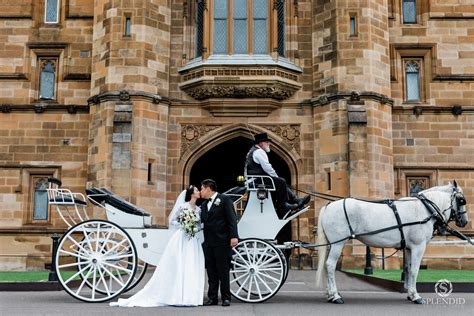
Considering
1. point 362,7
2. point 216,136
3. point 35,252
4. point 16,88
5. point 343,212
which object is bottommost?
point 35,252

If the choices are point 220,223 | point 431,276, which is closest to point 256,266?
point 220,223

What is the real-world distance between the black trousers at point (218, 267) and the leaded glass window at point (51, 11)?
533 inches

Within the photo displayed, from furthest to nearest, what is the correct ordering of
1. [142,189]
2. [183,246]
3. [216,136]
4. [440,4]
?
[440,4], [216,136], [142,189], [183,246]

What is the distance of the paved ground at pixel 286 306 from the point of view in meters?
8.10

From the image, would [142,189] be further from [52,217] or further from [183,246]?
[183,246]

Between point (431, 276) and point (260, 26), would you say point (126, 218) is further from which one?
point (260, 26)

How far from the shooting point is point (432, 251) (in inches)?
720

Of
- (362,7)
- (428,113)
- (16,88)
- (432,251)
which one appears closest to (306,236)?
(432,251)

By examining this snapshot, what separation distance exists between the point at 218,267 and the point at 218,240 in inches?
15.8

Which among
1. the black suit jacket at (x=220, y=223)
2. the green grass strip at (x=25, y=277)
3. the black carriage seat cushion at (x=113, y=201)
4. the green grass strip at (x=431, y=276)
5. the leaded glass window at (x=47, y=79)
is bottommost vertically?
the green grass strip at (x=25, y=277)

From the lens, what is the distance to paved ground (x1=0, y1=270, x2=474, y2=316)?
8.10 m

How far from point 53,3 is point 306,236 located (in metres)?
11.4

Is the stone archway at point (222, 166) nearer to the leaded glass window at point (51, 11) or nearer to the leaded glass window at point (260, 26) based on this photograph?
the leaded glass window at point (260, 26)
